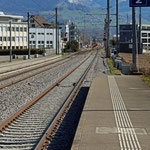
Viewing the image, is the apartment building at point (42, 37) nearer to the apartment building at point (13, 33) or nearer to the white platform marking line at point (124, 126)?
the apartment building at point (13, 33)

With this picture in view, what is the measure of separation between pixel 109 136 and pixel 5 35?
8353 centimetres

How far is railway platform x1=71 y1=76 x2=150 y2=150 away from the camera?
22.8ft

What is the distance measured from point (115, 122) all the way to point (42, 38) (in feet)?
339

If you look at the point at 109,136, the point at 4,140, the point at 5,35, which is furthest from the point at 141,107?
the point at 5,35

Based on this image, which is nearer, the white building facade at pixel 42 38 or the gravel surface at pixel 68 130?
the gravel surface at pixel 68 130

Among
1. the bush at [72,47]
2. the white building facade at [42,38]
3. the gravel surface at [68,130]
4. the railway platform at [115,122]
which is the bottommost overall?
the gravel surface at [68,130]

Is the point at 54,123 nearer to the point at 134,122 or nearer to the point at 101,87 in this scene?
the point at 134,122

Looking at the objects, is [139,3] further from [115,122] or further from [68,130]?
[68,130]

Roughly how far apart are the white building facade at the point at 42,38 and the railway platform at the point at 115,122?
9232 centimetres

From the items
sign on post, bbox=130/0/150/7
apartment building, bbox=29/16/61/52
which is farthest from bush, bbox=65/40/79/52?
sign on post, bbox=130/0/150/7

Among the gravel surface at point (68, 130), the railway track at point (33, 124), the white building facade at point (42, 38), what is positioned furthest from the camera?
the white building facade at point (42, 38)

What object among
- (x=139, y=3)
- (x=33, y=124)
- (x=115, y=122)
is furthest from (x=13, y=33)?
(x=115, y=122)

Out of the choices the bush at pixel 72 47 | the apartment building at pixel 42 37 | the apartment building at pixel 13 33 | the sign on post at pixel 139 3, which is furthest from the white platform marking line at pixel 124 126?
the apartment building at pixel 42 37

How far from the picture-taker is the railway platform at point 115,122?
6953 millimetres
